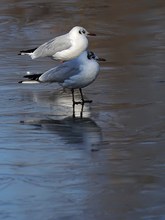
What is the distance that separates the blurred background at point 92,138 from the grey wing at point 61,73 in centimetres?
26

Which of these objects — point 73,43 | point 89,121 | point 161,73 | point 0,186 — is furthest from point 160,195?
point 73,43

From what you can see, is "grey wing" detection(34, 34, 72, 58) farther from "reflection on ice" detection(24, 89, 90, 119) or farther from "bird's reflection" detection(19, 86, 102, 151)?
"bird's reflection" detection(19, 86, 102, 151)

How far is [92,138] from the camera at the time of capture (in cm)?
949

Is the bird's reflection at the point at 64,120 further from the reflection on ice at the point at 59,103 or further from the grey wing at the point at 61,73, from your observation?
the grey wing at the point at 61,73

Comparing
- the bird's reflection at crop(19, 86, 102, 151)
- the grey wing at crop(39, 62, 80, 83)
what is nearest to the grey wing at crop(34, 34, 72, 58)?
the bird's reflection at crop(19, 86, 102, 151)

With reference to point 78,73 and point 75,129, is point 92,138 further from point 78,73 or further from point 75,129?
point 78,73

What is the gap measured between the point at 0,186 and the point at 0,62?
22.4 feet

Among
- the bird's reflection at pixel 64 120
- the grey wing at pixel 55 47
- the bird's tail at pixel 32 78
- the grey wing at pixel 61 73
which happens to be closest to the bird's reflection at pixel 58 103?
the bird's reflection at pixel 64 120

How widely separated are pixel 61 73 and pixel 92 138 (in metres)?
2.29

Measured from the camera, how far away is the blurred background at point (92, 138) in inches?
285

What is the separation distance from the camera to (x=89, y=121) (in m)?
10.4

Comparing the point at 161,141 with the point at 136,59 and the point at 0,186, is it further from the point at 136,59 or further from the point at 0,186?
the point at 136,59

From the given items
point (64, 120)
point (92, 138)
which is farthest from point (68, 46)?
point (92, 138)

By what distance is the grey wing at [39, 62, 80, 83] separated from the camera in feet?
37.8
